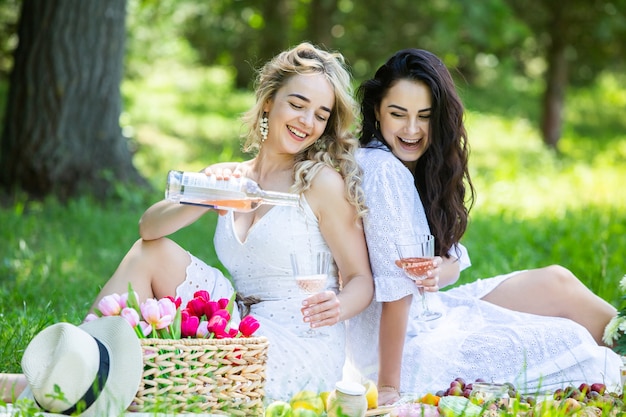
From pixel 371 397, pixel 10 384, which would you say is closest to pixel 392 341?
pixel 371 397

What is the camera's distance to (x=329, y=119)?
389 centimetres

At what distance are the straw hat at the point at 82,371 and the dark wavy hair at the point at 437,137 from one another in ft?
5.08

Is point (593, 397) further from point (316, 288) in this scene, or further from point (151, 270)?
point (151, 270)

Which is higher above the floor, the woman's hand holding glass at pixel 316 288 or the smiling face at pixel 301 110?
the smiling face at pixel 301 110

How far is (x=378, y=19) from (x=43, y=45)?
27.4 ft

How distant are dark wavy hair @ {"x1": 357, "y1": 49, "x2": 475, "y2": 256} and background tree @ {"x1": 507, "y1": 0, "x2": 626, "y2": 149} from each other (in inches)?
414

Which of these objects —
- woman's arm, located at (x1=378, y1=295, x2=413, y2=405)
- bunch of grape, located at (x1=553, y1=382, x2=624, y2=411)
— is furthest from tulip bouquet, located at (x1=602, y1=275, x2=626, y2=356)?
woman's arm, located at (x1=378, y1=295, x2=413, y2=405)

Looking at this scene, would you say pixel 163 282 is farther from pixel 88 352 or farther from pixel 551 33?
pixel 551 33

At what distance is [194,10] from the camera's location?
18.7m

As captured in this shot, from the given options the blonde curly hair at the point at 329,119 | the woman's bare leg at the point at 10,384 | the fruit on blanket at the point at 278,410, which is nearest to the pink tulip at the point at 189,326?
the fruit on blanket at the point at 278,410

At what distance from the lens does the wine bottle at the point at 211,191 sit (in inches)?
130

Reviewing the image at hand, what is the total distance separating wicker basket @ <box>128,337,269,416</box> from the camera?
2.97 meters

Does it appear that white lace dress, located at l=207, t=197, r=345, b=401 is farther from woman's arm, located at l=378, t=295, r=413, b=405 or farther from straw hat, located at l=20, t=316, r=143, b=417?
straw hat, located at l=20, t=316, r=143, b=417

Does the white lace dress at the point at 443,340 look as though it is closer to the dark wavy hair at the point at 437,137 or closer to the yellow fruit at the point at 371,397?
the dark wavy hair at the point at 437,137
